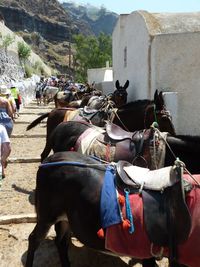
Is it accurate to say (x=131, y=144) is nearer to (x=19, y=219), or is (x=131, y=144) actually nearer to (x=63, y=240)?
(x=63, y=240)

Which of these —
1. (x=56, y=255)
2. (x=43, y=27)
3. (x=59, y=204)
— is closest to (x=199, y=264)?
(x=59, y=204)

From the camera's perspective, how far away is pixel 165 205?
10.2ft

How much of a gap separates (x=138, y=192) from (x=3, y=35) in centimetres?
3081

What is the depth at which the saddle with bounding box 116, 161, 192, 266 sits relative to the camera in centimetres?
296

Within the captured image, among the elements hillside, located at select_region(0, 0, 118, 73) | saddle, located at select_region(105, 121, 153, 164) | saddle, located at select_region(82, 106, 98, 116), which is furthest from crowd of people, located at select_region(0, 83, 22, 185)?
hillside, located at select_region(0, 0, 118, 73)

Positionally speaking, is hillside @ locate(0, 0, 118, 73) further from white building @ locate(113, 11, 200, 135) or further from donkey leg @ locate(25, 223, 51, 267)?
donkey leg @ locate(25, 223, 51, 267)

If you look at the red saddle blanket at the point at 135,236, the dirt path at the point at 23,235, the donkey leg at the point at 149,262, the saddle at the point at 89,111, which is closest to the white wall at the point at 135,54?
the saddle at the point at 89,111

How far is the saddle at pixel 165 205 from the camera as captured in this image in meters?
2.96

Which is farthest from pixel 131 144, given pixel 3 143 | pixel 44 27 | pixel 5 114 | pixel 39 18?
pixel 44 27

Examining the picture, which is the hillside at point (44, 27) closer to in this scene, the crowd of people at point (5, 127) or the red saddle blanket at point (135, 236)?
the crowd of people at point (5, 127)

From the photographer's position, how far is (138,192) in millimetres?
3260

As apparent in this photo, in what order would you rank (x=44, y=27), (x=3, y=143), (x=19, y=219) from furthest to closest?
(x=44, y=27) → (x=3, y=143) → (x=19, y=219)

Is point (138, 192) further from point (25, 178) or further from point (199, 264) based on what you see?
point (25, 178)

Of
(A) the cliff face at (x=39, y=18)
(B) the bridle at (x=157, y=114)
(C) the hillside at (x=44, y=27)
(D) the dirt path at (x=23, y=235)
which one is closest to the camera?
(D) the dirt path at (x=23, y=235)
